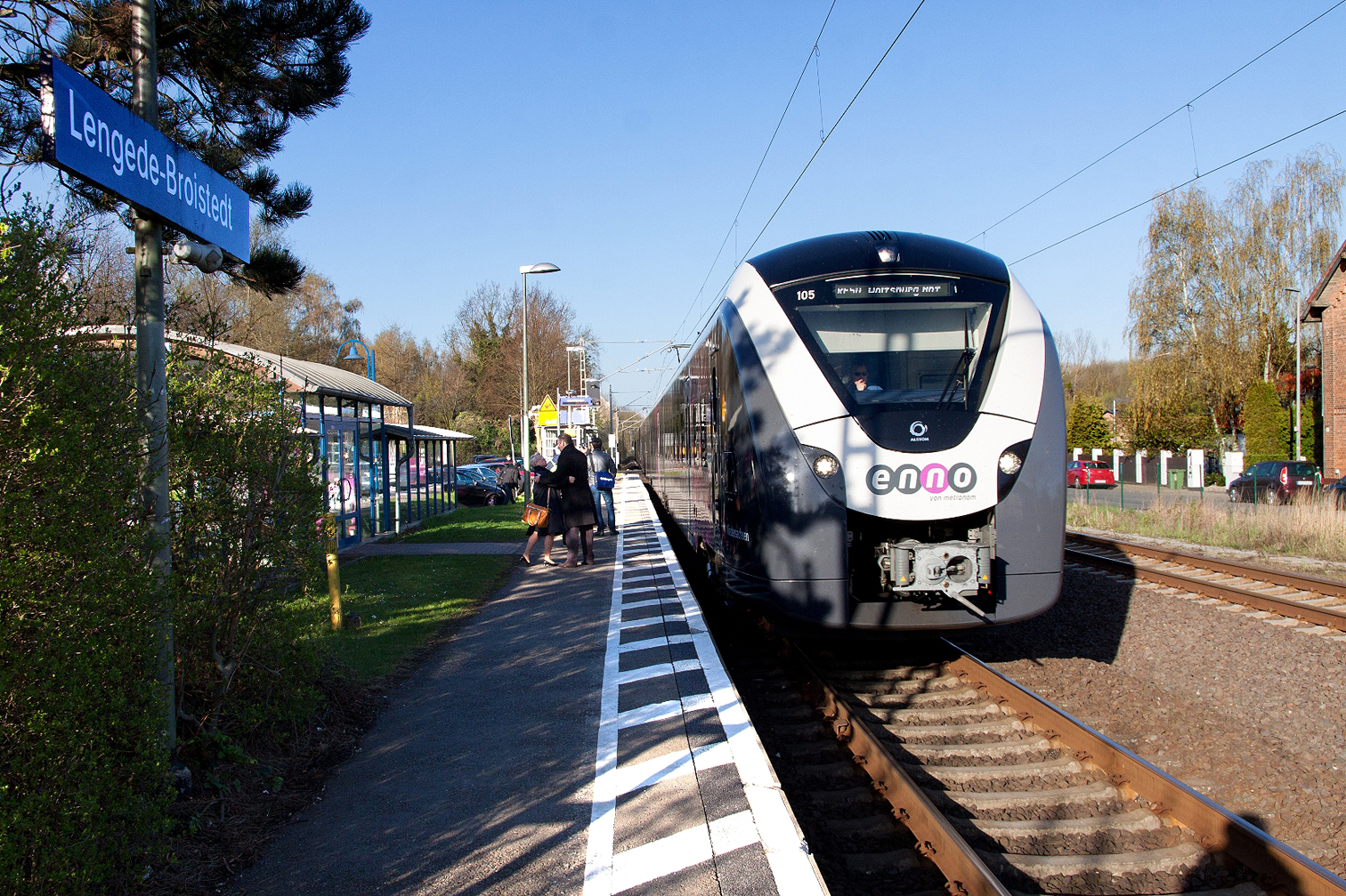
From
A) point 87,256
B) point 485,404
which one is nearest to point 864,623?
point 87,256

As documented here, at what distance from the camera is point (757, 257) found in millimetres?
7738

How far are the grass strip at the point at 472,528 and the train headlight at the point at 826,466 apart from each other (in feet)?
40.8

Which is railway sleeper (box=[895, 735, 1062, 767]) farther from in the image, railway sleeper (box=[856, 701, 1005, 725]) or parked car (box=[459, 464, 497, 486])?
parked car (box=[459, 464, 497, 486])

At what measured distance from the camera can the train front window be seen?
6.95 meters

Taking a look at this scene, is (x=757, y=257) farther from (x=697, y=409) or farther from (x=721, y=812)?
(x=721, y=812)

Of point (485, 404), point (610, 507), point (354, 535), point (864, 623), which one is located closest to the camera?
point (864, 623)

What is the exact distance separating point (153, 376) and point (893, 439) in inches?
180

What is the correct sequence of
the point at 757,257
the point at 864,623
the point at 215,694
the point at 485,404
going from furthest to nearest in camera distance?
1. the point at 485,404
2. the point at 757,257
3. the point at 864,623
4. the point at 215,694

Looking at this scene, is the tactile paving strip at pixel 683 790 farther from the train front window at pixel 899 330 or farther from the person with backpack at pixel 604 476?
the person with backpack at pixel 604 476

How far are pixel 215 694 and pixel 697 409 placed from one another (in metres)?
5.94

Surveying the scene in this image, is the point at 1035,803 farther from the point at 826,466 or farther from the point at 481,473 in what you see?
the point at 481,473

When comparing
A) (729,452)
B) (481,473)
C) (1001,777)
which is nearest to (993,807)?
(1001,777)

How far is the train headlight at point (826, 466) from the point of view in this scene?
6.54m

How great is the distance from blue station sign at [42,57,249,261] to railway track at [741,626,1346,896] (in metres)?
4.61
